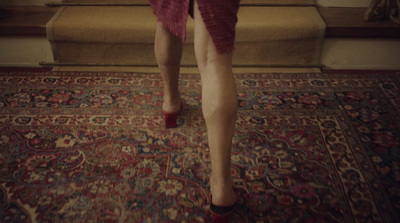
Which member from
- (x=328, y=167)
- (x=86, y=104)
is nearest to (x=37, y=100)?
(x=86, y=104)

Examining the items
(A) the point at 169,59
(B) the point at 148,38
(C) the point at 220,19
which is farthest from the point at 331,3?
(C) the point at 220,19

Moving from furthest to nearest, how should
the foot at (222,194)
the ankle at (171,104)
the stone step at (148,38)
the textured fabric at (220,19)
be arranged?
the stone step at (148,38) < the ankle at (171,104) < the foot at (222,194) < the textured fabric at (220,19)

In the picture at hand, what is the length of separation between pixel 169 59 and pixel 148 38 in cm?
52

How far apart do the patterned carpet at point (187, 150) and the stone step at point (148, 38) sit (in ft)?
0.40

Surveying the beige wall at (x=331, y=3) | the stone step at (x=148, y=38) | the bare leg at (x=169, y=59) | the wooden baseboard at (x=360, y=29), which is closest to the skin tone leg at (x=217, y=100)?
the bare leg at (x=169, y=59)

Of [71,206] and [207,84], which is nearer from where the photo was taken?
[207,84]

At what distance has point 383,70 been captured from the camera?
1471mm

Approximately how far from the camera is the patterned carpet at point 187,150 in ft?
2.60

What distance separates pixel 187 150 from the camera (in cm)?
98

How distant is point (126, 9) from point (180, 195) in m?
1.09

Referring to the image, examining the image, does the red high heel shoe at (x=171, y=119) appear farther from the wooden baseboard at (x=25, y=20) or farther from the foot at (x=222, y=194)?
the wooden baseboard at (x=25, y=20)

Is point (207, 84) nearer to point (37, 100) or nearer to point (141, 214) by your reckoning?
point (141, 214)

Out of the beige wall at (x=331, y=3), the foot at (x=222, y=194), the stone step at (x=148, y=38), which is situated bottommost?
the foot at (x=222, y=194)

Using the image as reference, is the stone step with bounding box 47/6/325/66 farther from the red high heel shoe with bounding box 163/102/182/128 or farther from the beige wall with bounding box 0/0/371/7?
the red high heel shoe with bounding box 163/102/182/128
